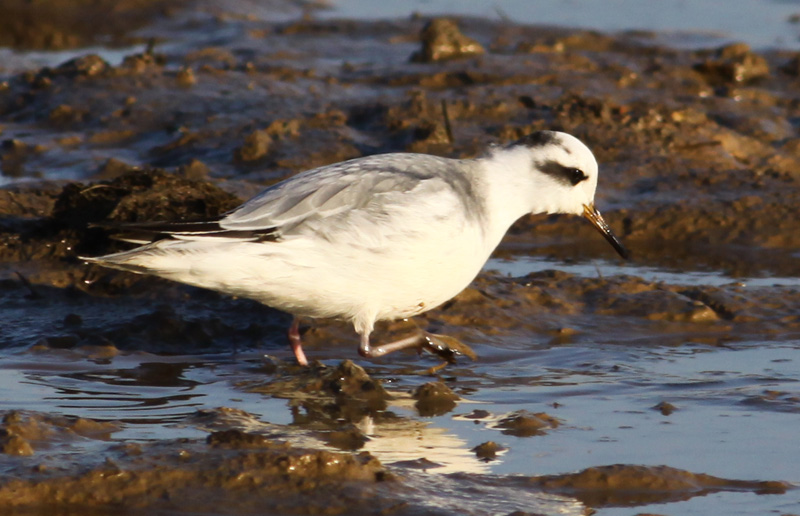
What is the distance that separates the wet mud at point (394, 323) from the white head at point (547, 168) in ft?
2.96

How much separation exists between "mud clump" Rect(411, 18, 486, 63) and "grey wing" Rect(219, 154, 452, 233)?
6.93 metres

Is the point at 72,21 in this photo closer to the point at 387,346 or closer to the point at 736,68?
the point at 736,68

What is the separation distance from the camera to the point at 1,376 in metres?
6.35

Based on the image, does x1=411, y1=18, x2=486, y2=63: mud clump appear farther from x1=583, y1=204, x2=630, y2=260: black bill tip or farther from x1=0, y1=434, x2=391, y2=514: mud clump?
x1=0, y1=434, x2=391, y2=514: mud clump

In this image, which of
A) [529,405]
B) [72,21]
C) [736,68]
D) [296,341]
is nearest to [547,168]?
[529,405]

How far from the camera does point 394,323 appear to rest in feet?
24.4

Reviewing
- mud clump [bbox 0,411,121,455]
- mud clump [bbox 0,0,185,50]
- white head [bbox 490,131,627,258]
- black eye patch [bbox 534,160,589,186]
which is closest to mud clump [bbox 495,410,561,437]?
white head [bbox 490,131,627,258]

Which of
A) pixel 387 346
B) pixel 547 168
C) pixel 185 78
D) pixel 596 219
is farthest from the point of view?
pixel 185 78

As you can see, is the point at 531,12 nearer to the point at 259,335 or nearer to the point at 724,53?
the point at 724,53

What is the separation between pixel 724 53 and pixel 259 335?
799 cm

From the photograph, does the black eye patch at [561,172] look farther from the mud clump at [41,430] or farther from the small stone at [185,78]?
the small stone at [185,78]

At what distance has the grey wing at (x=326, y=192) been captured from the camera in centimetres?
612

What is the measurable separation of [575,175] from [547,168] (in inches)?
8.5

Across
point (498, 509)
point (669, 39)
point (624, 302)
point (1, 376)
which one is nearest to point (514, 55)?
point (669, 39)
